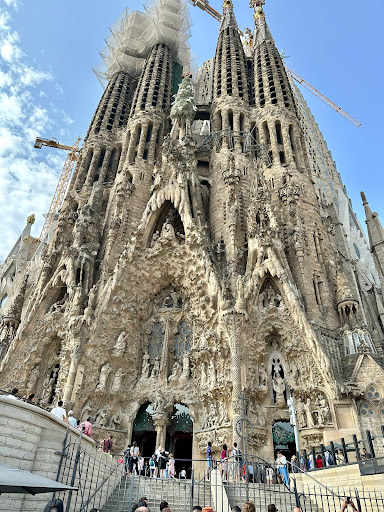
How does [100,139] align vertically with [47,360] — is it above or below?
above

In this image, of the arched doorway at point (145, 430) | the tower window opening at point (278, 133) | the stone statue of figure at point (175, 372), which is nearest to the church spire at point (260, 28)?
the tower window opening at point (278, 133)

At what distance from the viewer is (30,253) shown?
33.3 metres

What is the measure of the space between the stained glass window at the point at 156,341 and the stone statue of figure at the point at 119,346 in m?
1.49

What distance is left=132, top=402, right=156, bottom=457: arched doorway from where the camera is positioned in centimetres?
1526

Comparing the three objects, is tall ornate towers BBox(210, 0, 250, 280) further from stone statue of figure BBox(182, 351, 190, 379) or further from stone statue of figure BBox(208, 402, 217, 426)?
stone statue of figure BBox(208, 402, 217, 426)

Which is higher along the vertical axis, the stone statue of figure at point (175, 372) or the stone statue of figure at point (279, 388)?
the stone statue of figure at point (175, 372)

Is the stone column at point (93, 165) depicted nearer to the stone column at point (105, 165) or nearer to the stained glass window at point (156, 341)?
the stone column at point (105, 165)

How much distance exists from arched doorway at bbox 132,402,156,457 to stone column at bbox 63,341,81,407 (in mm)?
3244

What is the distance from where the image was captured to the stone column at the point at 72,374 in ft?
44.4

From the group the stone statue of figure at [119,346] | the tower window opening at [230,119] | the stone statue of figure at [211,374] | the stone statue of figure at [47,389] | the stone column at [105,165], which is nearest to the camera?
the stone statue of figure at [211,374]

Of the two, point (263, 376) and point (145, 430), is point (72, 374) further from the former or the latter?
point (263, 376)

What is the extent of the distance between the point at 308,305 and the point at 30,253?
26454mm

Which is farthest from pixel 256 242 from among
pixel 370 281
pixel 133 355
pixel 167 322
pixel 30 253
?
pixel 30 253

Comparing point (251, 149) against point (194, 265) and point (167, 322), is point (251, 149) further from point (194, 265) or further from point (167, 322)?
point (167, 322)
